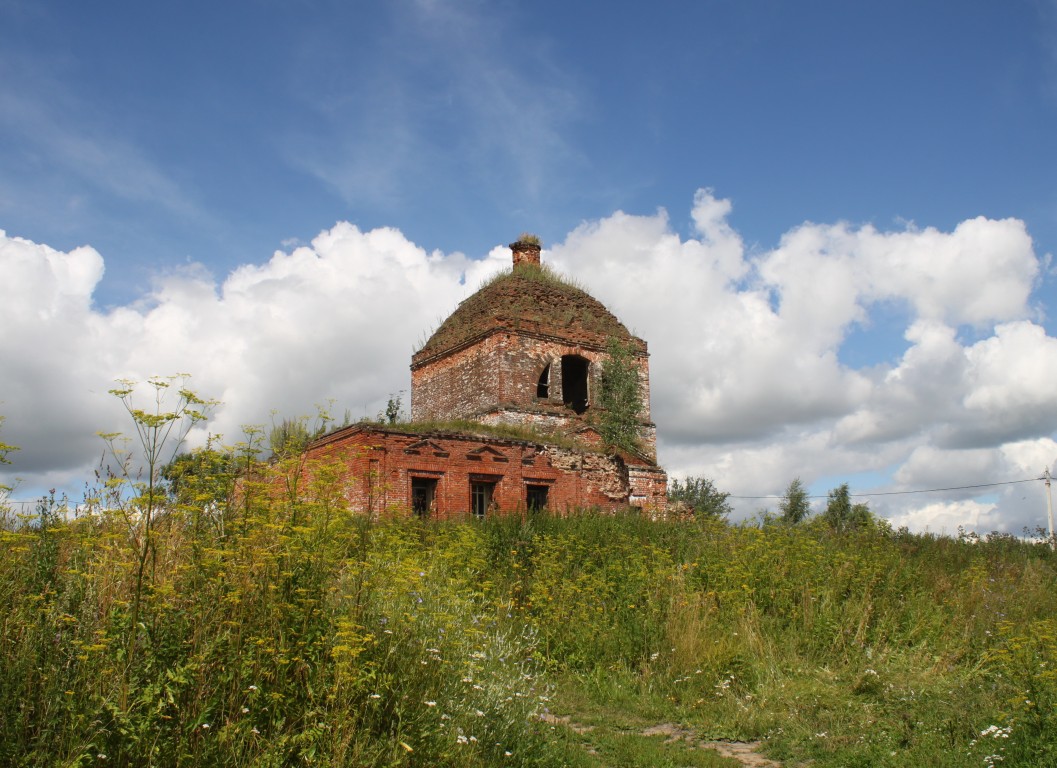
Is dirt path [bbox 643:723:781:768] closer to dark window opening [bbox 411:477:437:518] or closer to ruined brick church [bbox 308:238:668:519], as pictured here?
ruined brick church [bbox 308:238:668:519]

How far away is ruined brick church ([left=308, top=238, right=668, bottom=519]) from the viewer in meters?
20.7

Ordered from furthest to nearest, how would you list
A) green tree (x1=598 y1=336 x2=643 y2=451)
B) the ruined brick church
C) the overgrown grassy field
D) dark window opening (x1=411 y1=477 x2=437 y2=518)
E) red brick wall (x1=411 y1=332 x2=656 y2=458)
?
green tree (x1=598 y1=336 x2=643 y2=451)
red brick wall (x1=411 y1=332 x2=656 y2=458)
the ruined brick church
dark window opening (x1=411 y1=477 x2=437 y2=518)
the overgrown grassy field

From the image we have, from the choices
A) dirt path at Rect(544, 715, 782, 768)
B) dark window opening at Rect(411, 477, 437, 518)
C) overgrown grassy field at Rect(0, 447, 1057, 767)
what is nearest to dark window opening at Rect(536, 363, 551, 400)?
dark window opening at Rect(411, 477, 437, 518)

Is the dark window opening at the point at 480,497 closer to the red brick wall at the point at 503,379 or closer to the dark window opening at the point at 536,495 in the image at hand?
the dark window opening at the point at 536,495

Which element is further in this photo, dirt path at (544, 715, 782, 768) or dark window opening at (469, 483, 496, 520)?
dark window opening at (469, 483, 496, 520)

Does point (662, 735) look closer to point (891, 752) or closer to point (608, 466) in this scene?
point (891, 752)

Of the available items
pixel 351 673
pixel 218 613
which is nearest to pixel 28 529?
pixel 218 613

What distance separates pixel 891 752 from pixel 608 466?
60.0ft

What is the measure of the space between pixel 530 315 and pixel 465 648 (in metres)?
23.6

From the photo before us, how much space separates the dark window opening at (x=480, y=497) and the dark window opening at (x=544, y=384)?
6.95 m

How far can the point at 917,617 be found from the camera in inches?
366

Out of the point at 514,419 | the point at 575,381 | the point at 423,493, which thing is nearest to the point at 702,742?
the point at 423,493

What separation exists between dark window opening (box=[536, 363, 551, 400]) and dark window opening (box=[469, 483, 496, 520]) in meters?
6.95

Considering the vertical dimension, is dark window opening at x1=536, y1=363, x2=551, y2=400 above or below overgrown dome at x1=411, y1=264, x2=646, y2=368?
below
